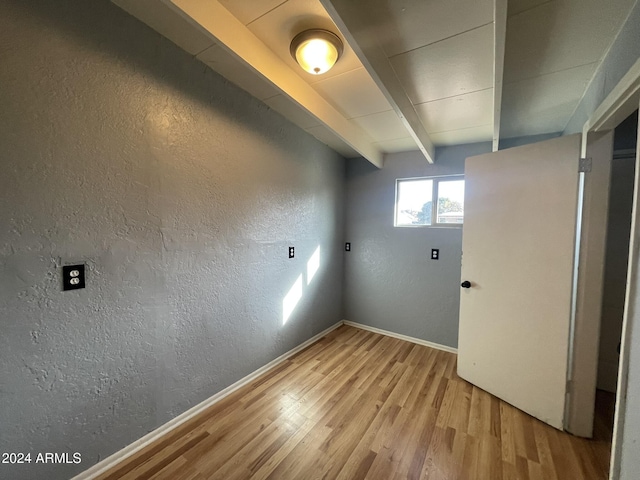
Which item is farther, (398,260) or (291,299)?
(398,260)

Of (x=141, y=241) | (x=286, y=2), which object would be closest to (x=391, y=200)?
(x=286, y=2)

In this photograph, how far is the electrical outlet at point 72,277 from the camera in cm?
116

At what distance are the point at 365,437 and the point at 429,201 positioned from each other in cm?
245

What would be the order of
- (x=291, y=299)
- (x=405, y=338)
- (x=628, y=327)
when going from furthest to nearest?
(x=405, y=338) < (x=291, y=299) < (x=628, y=327)

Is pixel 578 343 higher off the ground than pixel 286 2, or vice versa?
pixel 286 2

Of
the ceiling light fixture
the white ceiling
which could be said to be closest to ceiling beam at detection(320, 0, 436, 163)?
the white ceiling

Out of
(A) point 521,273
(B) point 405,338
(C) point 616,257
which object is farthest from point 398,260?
(C) point 616,257

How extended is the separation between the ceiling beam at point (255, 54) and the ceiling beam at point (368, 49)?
1.93ft

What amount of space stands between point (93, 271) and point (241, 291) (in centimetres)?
96

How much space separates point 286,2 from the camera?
1231mm

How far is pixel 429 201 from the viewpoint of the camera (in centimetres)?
298

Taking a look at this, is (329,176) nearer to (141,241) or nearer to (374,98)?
(374,98)

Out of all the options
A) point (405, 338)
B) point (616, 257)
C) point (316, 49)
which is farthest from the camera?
point (405, 338)

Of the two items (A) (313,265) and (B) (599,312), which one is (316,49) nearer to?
(A) (313,265)
